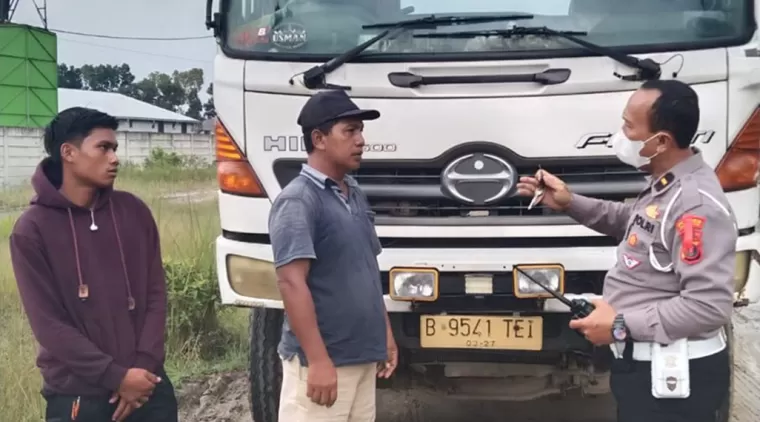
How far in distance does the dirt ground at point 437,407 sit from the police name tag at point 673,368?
93.6 inches

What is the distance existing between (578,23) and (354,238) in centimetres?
151

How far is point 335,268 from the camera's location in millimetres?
2809

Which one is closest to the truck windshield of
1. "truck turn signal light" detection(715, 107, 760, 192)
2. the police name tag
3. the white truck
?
the white truck

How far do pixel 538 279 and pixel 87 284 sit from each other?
5.61 feet

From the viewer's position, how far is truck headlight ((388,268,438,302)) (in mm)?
3572

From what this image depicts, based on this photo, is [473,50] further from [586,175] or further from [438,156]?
[586,175]

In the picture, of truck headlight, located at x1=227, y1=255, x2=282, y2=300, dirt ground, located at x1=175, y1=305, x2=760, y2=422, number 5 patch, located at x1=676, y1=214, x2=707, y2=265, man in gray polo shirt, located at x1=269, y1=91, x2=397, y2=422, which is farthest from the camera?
dirt ground, located at x1=175, y1=305, x2=760, y2=422

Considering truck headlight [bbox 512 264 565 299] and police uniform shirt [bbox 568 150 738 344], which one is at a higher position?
police uniform shirt [bbox 568 150 738 344]

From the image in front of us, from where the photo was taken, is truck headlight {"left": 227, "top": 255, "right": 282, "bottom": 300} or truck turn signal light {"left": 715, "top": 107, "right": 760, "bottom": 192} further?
truck headlight {"left": 227, "top": 255, "right": 282, "bottom": 300}

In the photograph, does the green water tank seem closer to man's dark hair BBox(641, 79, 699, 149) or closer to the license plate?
the license plate

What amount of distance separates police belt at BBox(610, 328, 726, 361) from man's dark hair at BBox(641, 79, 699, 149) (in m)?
0.56

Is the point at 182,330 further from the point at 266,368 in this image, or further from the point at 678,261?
the point at 678,261

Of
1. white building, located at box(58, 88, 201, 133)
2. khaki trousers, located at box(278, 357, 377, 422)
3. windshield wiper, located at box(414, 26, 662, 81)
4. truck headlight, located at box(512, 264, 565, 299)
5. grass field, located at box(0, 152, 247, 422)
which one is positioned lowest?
grass field, located at box(0, 152, 247, 422)

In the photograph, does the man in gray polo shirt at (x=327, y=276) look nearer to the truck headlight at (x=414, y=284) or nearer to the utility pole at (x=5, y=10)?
the truck headlight at (x=414, y=284)
